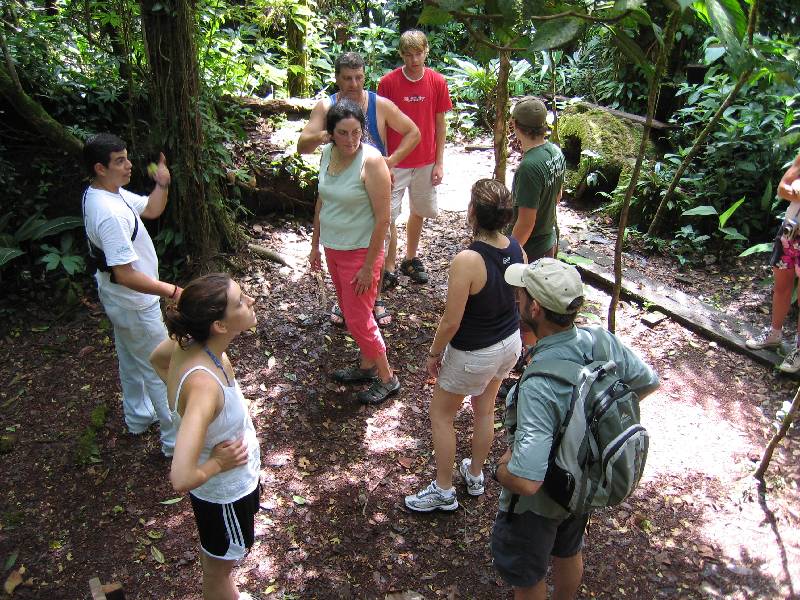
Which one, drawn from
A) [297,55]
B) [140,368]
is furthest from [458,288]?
[297,55]

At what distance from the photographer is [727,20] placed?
60.3 inches

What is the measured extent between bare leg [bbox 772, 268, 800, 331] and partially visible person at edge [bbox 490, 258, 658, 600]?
10.3ft

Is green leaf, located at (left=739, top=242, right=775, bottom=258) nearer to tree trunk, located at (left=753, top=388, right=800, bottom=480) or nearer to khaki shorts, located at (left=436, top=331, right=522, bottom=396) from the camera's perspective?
tree trunk, located at (left=753, top=388, right=800, bottom=480)

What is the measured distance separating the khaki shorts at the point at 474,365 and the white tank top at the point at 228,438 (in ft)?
3.75

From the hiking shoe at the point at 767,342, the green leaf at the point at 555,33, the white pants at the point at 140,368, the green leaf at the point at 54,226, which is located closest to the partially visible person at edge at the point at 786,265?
the hiking shoe at the point at 767,342

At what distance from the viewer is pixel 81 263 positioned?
Result: 18.3 feet

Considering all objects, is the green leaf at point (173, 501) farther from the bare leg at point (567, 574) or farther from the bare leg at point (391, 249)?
the bare leg at point (391, 249)

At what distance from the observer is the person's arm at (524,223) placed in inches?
163

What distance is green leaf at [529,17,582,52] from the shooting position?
1.79 metres

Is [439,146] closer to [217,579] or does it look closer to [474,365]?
[474,365]

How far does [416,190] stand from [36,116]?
11.4 feet

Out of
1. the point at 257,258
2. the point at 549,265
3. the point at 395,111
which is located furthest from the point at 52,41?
the point at 549,265

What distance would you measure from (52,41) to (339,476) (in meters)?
5.33

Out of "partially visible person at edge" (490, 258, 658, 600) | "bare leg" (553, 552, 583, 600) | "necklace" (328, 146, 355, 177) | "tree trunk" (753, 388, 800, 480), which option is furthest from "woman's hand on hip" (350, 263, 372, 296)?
"tree trunk" (753, 388, 800, 480)
